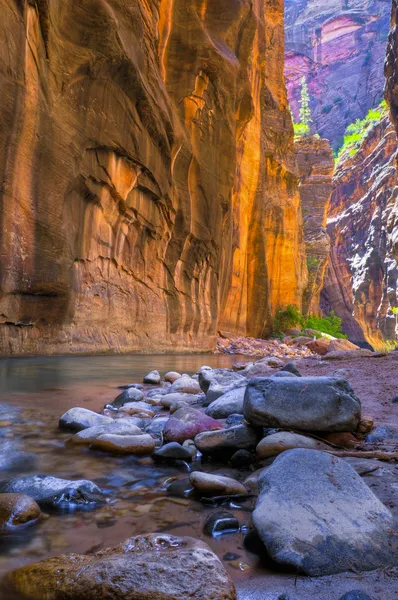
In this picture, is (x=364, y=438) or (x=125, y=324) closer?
(x=364, y=438)

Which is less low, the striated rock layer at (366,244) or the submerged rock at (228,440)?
the striated rock layer at (366,244)

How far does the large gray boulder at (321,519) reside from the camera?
131 centimetres

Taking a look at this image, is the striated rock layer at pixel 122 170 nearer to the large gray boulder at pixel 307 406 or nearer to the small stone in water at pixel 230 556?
the large gray boulder at pixel 307 406

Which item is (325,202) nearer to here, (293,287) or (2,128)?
(293,287)

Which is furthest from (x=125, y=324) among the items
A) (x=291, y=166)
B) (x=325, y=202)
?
(x=325, y=202)

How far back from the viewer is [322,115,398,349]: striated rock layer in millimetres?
44844

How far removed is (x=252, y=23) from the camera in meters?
18.6

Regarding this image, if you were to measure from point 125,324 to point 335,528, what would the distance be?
11.8 m

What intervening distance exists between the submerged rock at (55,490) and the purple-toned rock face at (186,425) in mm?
894

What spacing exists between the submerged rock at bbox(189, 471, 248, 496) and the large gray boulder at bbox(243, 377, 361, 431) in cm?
Answer: 61

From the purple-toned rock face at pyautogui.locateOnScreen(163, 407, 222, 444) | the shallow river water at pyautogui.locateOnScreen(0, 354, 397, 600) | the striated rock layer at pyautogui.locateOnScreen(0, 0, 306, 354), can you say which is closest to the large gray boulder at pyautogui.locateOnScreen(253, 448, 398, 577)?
the shallow river water at pyautogui.locateOnScreen(0, 354, 397, 600)

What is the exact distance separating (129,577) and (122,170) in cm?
1186

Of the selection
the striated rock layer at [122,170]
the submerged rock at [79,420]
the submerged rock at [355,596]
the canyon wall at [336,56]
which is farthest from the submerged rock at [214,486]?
the canyon wall at [336,56]

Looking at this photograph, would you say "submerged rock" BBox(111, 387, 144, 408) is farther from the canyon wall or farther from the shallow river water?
the canyon wall
